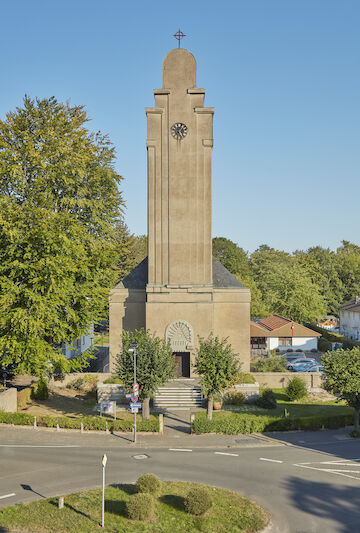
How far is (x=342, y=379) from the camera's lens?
3066 centimetres

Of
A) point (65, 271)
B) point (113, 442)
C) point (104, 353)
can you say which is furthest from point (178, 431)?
point (104, 353)

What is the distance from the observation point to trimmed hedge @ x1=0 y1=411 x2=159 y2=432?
28.9 metres

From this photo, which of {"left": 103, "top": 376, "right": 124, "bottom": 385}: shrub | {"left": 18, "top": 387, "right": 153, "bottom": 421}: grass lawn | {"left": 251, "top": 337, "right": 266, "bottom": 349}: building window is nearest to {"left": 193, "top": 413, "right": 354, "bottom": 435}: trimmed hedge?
{"left": 18, "top": 387, "right": 153, "bottom": 421}: grass lawn

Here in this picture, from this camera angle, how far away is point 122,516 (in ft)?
56.7

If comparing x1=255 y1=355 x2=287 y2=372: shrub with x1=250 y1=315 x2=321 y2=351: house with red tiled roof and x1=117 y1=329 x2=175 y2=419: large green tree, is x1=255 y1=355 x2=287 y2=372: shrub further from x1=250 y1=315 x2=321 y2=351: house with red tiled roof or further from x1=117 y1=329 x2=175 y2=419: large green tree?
x1=117 y1=329 x2=175 y2=419: large green tree

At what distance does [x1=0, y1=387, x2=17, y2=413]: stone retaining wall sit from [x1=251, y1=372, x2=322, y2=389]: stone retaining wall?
64.9ft

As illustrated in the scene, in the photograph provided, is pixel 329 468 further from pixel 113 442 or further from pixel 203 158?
pixel 203 158

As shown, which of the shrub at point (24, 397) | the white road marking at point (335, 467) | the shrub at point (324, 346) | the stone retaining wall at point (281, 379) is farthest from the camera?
the shrub at point (324, 346)

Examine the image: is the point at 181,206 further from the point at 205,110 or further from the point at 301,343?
the point at 301,343

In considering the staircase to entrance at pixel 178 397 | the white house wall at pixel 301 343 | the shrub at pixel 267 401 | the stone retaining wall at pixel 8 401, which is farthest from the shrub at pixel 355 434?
the white house wall at pixel 301 343

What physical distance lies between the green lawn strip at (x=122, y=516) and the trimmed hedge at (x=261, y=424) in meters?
9.83

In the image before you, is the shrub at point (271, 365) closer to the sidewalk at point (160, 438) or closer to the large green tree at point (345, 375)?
the large green tree at point (345, 375)

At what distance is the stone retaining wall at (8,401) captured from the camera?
1235 inches

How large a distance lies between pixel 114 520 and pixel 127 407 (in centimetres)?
1876
